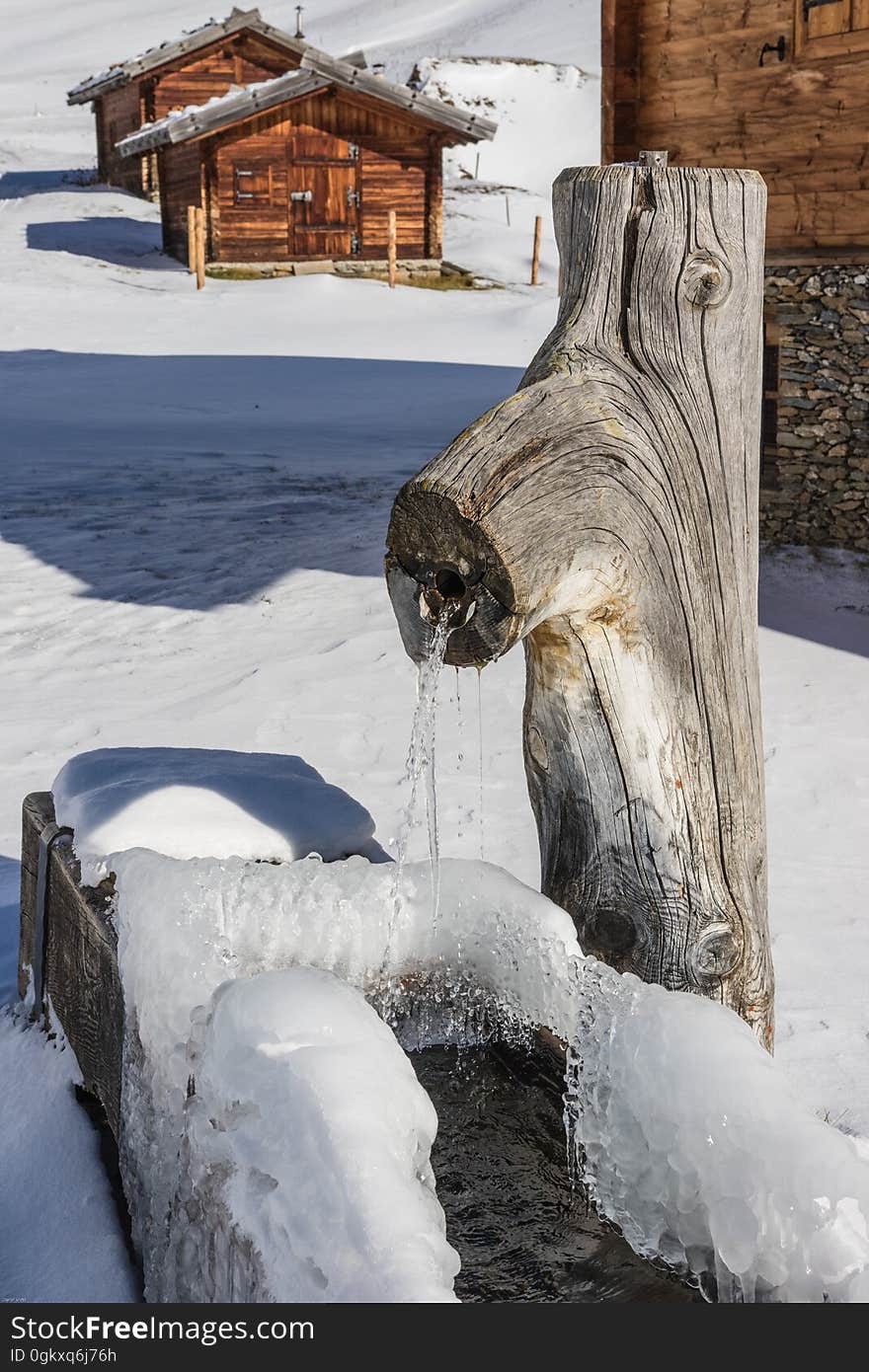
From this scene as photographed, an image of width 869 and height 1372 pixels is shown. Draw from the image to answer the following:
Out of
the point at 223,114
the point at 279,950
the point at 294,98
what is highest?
the point at 294,98

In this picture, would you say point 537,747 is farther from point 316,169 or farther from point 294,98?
point 316,169

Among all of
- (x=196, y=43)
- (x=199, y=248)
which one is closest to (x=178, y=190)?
(x=199, y=248)

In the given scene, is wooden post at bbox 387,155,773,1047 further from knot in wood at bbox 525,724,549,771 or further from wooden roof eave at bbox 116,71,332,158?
wooden roof eave at bbox 116,71,332,158

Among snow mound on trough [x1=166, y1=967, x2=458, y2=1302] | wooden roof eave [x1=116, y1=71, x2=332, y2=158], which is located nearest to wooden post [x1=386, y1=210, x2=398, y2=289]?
wooden roof eave [x1=116, y1=71, x2=332, y2=158]

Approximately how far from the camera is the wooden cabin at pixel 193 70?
27.5 m

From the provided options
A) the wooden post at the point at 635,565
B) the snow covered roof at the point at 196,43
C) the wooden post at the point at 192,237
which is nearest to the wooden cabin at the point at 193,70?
the snow covered roof at the point at 196,43

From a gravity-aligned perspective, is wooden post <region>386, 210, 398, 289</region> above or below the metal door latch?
below

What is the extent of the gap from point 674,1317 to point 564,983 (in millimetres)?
754

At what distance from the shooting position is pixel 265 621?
755 centimetres

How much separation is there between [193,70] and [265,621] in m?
25.1

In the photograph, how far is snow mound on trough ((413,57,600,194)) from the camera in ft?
165

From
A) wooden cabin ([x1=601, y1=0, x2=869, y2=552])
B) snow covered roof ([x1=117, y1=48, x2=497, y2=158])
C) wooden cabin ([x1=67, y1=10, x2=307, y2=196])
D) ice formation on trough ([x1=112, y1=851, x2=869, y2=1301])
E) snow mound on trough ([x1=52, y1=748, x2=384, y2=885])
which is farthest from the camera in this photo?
wooden cabin ([x1=67, y1=10, x2=307, y2=196])

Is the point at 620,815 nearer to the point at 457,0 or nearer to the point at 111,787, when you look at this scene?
the point at 111,787

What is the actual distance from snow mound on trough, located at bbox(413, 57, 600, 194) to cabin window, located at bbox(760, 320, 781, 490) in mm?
41521
